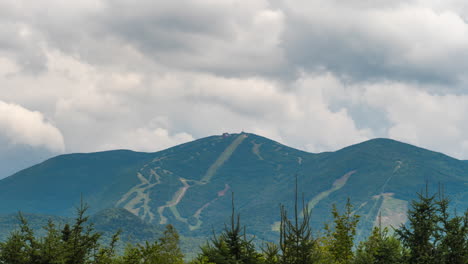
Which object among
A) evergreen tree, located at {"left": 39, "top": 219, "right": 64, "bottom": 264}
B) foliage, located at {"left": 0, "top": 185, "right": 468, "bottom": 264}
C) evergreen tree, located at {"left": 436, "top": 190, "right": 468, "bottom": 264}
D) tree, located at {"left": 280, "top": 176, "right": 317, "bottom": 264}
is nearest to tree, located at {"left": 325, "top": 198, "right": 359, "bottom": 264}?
foliage, located at {"left": 0, "top": 185, "right": 468, "bottom": 264}

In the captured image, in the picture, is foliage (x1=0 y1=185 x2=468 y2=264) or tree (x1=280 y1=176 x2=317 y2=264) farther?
foliage (x1=0 y1=185 x2=468 y2=264)

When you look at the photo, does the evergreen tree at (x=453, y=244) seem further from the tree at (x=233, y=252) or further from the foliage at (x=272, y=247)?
the tree at (x=233, y=252)

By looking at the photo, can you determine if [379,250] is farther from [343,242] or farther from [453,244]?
[453,244]

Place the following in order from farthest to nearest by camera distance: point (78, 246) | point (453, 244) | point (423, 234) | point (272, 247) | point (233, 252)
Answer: point (423, 234), point (453, 244), point (78, 246), point (233, 252), point (272, 247)

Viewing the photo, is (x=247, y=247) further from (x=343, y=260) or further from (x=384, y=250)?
(x=384, y=250)

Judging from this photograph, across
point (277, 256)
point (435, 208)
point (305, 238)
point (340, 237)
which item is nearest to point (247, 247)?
point (277, 256)

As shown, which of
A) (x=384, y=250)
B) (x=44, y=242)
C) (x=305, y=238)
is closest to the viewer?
A: (x=305, y=238)

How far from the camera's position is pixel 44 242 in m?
37.2

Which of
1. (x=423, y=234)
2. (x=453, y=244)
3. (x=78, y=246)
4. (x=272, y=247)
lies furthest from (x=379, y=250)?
(x=78, y=246)

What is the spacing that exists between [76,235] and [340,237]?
21.7m

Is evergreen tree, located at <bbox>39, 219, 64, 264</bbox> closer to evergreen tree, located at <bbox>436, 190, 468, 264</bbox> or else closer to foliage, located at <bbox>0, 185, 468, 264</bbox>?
foliage, located at <bbox>0, 185, 468, 264</bbox>

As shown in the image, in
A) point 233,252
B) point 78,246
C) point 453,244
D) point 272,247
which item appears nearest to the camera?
point 272,247

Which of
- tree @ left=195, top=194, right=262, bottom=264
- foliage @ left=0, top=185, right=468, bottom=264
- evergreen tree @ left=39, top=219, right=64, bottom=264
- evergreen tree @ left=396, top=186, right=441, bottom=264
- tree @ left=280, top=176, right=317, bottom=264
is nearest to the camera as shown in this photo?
tree @ left=280, top=176, right=317, bottom=264

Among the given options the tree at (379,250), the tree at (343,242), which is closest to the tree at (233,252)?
the tree at (343,242)
